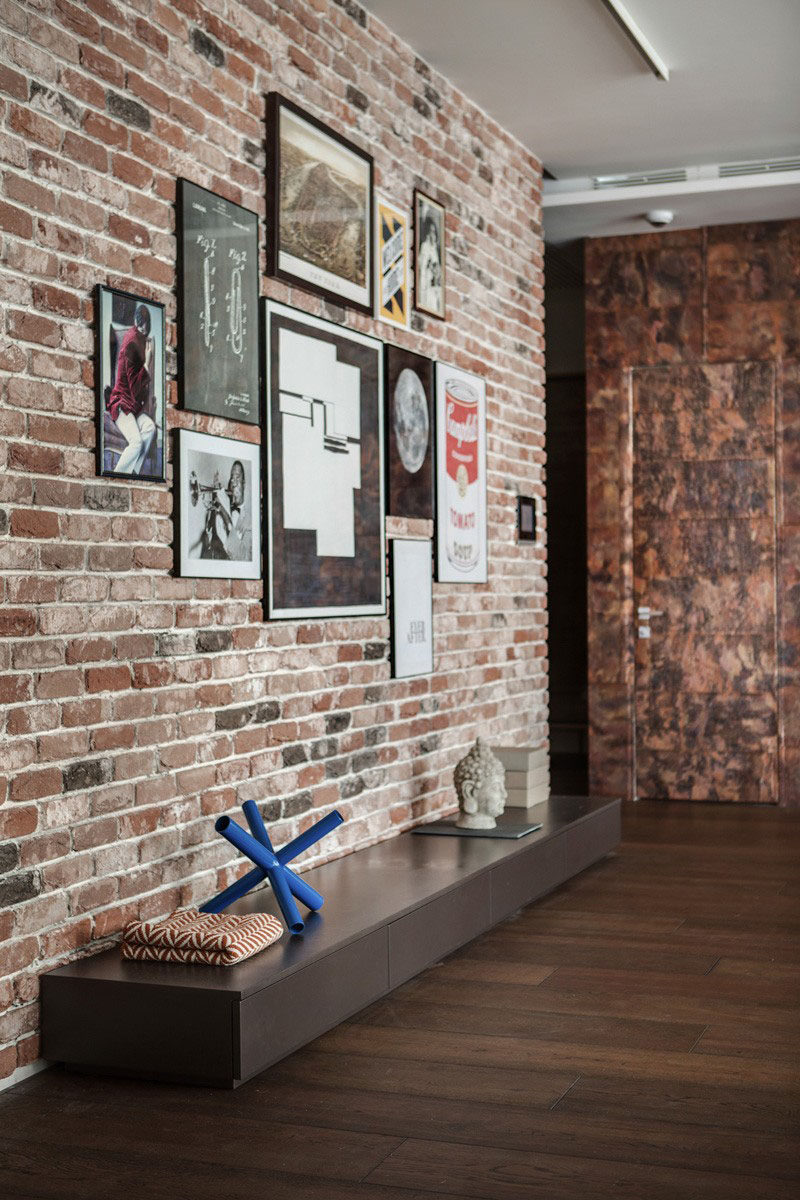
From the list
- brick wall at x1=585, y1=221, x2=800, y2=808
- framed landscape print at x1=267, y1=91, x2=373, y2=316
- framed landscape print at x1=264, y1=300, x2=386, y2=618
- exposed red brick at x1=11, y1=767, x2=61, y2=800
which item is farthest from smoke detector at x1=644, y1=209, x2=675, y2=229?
exposed red brick at x1=11, y1=767, x2=61, y2=800

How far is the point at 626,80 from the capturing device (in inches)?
236

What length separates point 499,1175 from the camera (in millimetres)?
2748

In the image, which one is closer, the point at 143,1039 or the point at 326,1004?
the point at 143,1039

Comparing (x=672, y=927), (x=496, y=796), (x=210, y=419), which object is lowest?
(x=672, y=927)

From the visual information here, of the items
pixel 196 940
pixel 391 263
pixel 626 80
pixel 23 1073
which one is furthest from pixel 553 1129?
pixel 626 80

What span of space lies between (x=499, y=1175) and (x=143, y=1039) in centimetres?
94

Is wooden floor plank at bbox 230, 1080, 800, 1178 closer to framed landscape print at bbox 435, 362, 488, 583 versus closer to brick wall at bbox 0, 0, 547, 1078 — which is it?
brick wall at bbox 0, 0, 547, 1078

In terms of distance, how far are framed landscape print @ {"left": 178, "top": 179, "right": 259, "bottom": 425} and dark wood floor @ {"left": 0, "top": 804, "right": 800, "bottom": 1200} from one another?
185cm

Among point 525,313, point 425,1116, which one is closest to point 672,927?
point 425,1116

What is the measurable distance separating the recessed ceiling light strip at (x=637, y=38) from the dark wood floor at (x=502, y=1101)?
339 centimetres

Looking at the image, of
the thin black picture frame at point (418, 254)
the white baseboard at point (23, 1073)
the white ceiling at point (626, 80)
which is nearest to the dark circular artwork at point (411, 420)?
the thin black picture frame at point (418, 254)

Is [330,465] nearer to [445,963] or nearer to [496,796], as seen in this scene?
[496,796]

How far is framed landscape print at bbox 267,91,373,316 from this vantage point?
14.8 ft

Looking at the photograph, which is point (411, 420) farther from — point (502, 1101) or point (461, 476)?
point (502, 1101)
